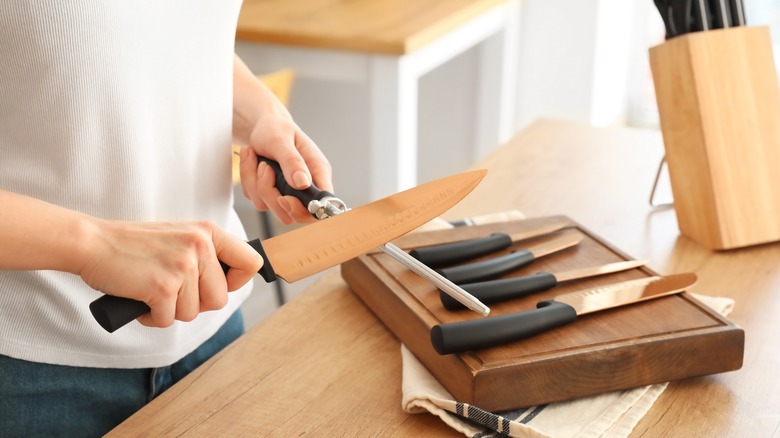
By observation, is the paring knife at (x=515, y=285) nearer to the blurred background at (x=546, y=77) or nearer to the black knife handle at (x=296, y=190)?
the black knife handle at (x=296, y=190)

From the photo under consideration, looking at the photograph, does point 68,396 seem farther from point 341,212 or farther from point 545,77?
point 545,77

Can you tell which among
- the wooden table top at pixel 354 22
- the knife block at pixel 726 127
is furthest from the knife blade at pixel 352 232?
the wooden table top at pixel 354 22

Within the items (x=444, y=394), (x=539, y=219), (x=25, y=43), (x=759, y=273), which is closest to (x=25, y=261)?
(x=25, y=43)

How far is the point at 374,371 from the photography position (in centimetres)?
84

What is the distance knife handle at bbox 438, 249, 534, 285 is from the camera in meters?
0.87

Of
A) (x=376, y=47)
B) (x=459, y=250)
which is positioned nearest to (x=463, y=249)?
(x=459, y=250)

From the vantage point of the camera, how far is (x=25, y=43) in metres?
0.73

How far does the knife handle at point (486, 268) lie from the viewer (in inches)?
34.1

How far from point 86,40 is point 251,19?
149 centimetres

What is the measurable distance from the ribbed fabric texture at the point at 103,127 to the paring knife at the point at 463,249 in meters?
0.24

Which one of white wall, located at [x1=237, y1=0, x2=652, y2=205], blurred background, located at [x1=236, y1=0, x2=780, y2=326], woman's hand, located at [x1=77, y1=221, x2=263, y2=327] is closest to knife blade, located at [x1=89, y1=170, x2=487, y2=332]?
woman's hand, located at [x1=77, y1=221, x2=263, y2=327]

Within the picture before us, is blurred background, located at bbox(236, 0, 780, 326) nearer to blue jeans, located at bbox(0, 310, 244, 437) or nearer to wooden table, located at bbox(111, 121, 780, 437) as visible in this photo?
wooden table, located at bbox(111, 121, 780, 437)

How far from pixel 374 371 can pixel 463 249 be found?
0.17m

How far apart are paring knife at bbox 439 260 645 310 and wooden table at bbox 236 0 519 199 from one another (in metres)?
1.23
